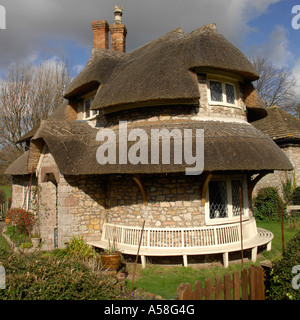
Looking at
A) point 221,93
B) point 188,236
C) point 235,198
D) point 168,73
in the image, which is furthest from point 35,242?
point 221,93

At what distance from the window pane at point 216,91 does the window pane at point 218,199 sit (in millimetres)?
3014

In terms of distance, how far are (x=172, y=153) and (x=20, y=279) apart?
4813mm

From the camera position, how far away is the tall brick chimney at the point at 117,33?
1454cm

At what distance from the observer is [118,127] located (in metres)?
9.98

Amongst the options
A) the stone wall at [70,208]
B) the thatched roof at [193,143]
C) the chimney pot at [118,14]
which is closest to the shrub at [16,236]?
the stone wall at [70,208]

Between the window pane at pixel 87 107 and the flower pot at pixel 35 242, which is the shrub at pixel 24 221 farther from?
the window pane at pixel 87 107

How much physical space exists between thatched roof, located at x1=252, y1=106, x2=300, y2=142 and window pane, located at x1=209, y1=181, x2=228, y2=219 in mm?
8921

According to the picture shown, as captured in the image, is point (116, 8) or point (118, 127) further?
point (116, 8)

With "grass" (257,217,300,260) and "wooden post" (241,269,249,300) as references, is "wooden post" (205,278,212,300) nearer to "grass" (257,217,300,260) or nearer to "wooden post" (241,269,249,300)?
"wooden post" (241,269,249,300)

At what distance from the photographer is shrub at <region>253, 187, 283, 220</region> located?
15508 mm

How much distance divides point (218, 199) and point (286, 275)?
15.3 feet

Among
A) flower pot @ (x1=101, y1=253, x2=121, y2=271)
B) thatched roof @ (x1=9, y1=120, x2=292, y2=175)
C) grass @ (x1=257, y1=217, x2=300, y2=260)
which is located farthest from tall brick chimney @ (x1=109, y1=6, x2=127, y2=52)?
grass @ (x1=257, y1=217, x2=300, y2=260)
